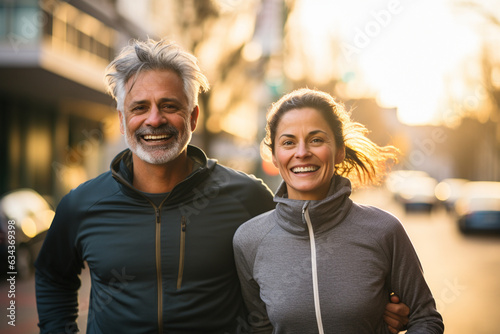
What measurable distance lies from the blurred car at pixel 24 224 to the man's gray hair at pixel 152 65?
720 centimetres

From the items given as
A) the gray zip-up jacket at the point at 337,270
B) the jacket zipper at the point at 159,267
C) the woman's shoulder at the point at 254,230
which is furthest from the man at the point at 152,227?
the gray zip-up jacket at the point at 337,270

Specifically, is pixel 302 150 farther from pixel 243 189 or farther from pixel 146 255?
pixel 146 255

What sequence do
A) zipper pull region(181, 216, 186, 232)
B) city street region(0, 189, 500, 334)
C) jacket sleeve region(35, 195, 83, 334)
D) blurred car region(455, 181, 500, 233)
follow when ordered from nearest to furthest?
1. zipper pull region(181, 216, 186, 232)
2. jacket sleeve region(35, 195, 83, 334)
3. city street region(0, 189, 500, 334)
4. blurred car region(455, 181, 500, 233)

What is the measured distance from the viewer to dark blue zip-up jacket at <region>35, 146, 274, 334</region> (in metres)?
2.97

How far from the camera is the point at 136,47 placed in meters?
3.23

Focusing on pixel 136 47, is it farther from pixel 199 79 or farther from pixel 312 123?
pixel 312 123

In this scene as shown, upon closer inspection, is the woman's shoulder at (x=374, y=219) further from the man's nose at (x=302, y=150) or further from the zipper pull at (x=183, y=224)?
the zipper pull at (x=183, y=224)

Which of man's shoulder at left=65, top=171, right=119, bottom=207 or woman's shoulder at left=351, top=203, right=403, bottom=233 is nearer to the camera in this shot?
woman's shoulder at left=351, top=203, right=403, bottom=233

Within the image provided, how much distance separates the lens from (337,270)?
2.71 m

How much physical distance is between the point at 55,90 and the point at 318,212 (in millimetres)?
19898

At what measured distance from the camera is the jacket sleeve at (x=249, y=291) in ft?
9.81

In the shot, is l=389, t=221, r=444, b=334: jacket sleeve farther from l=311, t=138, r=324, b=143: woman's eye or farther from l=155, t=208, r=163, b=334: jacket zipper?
l=155, t=208, r=163, b=334: jacket zipper

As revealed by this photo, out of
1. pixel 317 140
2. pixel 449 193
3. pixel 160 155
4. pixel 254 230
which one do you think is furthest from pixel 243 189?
pixel 449 193

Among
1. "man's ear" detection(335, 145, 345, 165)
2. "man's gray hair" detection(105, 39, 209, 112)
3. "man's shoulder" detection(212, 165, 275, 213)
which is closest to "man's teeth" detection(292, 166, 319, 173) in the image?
"man's ear" detection(335, 145, 345, 165)
